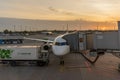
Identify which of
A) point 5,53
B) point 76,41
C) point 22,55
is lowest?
point 22,55

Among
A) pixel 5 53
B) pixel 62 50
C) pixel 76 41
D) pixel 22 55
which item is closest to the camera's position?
pixel 22 55

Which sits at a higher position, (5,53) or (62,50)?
(62,50)

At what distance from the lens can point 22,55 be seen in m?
34.6

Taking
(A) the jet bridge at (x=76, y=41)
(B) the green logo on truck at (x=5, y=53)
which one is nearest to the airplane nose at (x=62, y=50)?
(A) the jet bridge at (x=76, y=41)

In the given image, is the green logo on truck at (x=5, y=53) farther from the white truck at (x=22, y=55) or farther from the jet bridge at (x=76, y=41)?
the jet bridge at (x=76, y=41)

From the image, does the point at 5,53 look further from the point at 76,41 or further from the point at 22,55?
the point at 76,41

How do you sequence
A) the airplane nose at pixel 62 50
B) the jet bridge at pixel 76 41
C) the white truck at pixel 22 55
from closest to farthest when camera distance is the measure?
the jet bridge at pixel 76 41 < the white truck at pixel 22 55 < the airplane nose at pixel 62 50

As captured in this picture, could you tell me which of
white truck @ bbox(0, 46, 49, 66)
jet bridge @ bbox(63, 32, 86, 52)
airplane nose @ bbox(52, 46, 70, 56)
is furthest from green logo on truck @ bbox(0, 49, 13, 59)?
jet bridge @ bbox(63, 32, 86, 52)

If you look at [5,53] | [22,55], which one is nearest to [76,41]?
[22,55]

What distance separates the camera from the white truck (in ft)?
112

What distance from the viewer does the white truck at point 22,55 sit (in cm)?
3428

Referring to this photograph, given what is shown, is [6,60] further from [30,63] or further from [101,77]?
[101,77]

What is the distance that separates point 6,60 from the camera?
35.2 meters

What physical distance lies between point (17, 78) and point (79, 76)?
5948 millimetres
